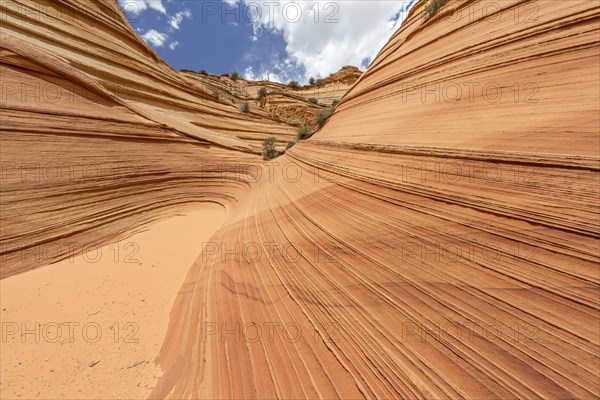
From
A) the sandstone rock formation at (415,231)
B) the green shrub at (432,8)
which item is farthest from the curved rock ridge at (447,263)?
the green shrub at (432,8)

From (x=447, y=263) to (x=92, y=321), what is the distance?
448cm

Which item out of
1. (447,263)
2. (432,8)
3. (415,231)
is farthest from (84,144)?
(432,8)

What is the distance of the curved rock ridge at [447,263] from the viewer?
155cm

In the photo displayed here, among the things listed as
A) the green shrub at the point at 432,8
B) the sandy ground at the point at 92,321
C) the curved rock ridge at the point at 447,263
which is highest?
the green shrub at the point at 432,8

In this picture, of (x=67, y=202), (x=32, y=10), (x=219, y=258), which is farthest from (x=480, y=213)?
(x=32, y=10)

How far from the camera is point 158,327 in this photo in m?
3.12

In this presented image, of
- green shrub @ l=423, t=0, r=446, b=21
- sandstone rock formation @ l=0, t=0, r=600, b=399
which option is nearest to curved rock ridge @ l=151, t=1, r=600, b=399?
sandstone rock formation @ l=0, t=0, r=600, b=399

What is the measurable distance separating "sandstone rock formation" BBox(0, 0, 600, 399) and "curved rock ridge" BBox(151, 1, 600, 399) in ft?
0.04

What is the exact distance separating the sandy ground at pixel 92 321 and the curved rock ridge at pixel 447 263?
15.4 inches

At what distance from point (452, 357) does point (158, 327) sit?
11.0 ft

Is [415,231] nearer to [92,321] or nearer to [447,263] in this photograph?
[447,263]

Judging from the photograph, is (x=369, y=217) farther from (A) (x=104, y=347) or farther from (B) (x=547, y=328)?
(A) (x=104, y=347)

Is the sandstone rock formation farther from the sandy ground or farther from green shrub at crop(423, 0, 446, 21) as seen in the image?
the sandy ground

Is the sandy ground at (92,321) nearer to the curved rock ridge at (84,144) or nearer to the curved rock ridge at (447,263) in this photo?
the curved rock ridge at (447,263)
